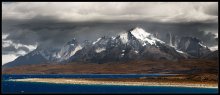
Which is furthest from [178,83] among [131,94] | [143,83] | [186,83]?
[131,94]

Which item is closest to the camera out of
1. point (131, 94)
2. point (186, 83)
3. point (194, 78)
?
point (131, 94)

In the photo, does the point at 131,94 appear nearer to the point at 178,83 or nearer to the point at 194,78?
the point at 178,83

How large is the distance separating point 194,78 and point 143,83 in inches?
841

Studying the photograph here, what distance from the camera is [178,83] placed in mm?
147000

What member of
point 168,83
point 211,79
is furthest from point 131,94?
point 211,79

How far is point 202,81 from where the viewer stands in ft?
496

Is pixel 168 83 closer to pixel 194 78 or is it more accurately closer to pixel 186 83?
pixel 186 83

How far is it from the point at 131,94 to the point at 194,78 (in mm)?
67254

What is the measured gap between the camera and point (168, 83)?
484 ft

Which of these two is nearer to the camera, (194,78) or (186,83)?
(186,83)

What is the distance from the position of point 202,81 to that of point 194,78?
9.08 m

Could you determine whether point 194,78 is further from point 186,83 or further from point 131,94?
point 131,94

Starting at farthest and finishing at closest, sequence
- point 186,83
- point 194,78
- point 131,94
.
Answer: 1. point 194,78
2. point 186,83
3. point 131,94

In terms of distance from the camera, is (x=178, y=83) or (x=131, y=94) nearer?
(x=131, y=94)
